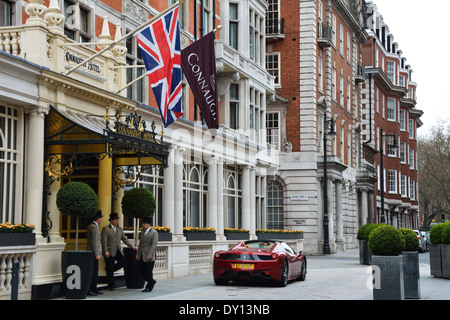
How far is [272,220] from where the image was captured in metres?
44.9

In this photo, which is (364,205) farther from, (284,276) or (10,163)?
(10,163)

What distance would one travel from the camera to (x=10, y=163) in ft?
51.4

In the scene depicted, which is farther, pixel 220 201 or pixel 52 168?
pixel 220 201

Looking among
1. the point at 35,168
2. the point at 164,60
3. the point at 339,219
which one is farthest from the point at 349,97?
the point at 35,168

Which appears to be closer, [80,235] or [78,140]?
[78,140]

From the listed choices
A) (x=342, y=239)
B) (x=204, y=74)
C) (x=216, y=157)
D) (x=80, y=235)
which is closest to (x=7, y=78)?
(x=80, y=235)

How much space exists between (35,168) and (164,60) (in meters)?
4.47

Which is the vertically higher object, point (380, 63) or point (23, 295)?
point (380, 63)

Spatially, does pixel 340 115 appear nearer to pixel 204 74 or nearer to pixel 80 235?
pixel 204 74

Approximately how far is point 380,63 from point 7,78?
6483 centimetres

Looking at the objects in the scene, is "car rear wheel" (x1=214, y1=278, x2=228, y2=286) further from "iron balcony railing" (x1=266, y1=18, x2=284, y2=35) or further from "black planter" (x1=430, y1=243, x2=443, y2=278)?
"iron balcony railing" (x1=266, y1=18, x2=284, y2=35)
